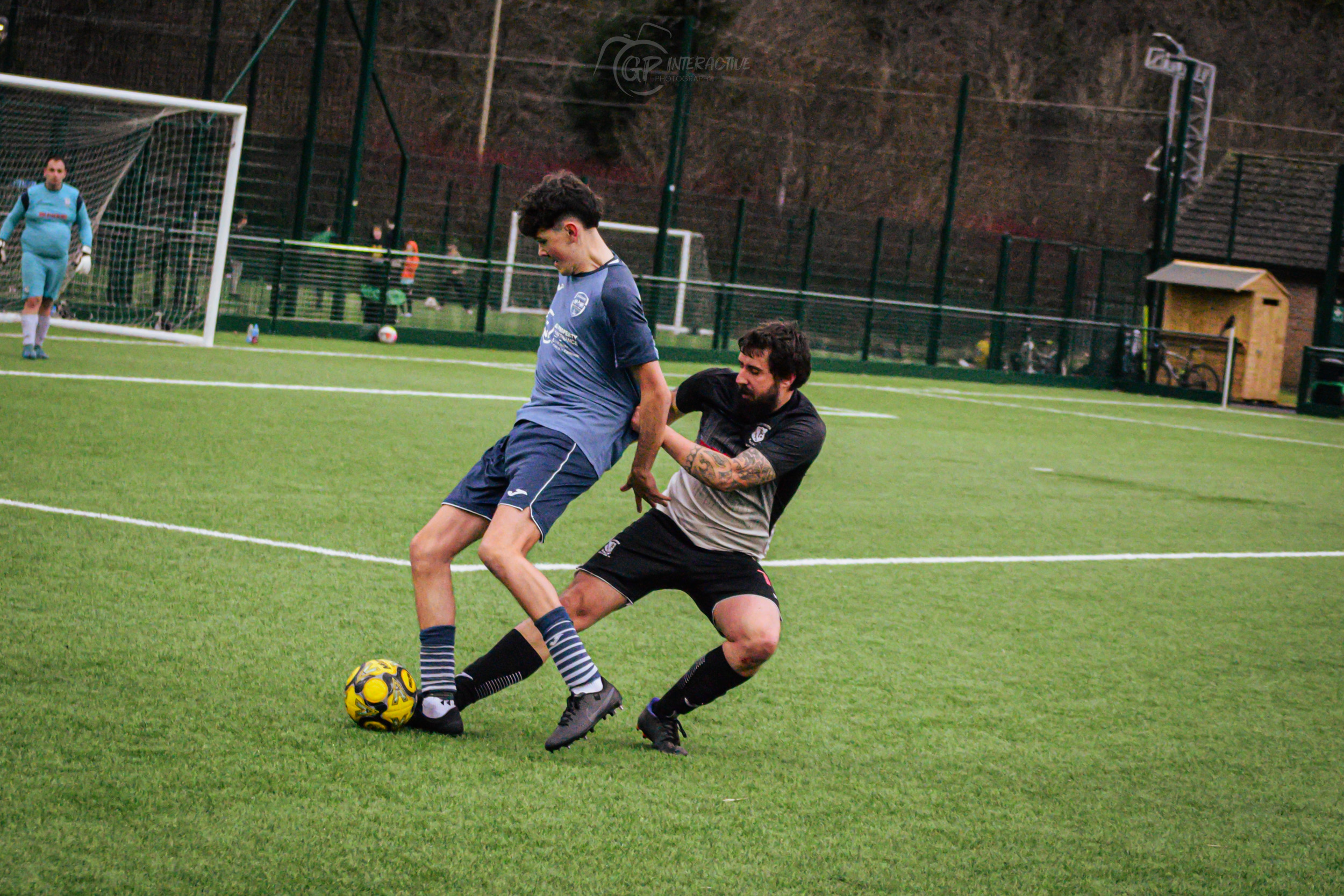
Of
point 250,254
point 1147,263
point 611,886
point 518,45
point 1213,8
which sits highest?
point 1213,8

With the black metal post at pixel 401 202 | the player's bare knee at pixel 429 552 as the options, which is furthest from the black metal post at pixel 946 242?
the player's bare knee at pixel 429 552

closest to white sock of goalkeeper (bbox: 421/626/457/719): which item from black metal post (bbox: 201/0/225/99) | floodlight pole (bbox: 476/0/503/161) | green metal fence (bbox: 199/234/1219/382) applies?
green metal fence (bbox: 199/234/1219/382)

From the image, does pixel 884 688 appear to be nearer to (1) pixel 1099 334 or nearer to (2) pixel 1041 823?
(2) pixel 1041 823

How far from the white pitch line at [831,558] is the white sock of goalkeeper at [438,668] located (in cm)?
239

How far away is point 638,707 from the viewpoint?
5.27 m

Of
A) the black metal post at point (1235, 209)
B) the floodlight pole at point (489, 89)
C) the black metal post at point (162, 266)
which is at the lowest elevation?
the black metal post at point (162, 266)

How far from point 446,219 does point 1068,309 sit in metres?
12.7

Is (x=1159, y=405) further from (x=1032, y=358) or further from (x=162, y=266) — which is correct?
(x=162, y=266)

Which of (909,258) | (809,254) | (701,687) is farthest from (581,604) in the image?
(909,258)

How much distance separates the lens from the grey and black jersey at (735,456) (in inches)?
193

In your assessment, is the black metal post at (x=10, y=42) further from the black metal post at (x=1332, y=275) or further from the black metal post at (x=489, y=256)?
the black metal post at (x=1332, y=275)

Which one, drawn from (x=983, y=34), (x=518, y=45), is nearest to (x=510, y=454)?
(x=518, y=45)

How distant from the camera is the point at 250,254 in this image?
20922 millimetres

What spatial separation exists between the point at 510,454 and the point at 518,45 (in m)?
42.2
